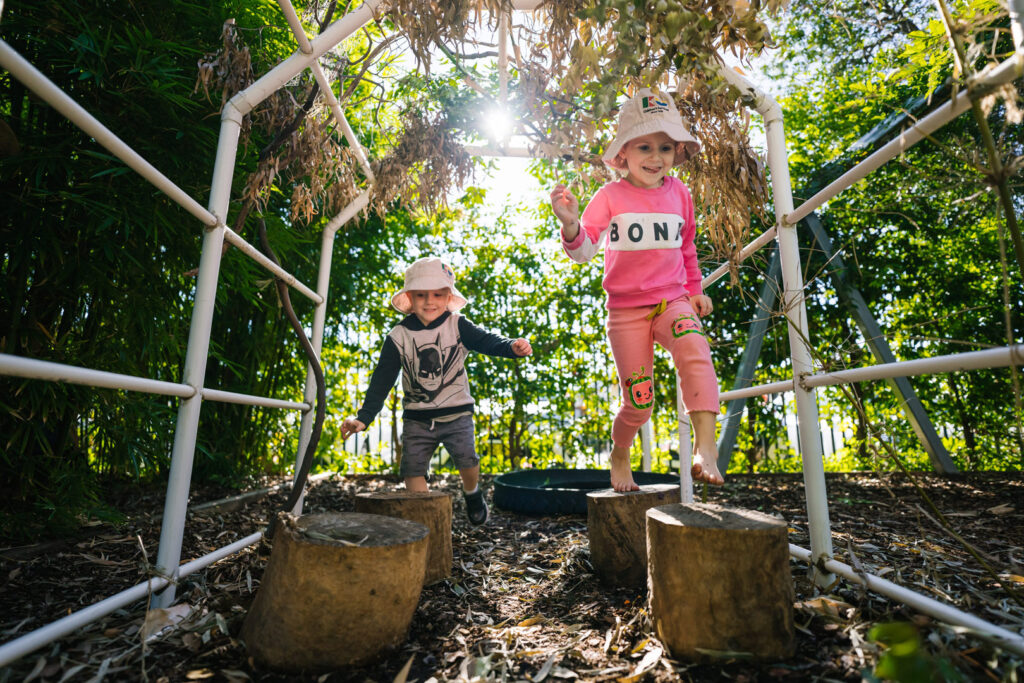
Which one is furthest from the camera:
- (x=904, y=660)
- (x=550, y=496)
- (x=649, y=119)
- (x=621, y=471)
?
(x=550, y=496)

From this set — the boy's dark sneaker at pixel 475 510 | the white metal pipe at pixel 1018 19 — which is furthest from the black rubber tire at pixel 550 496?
the white metal pipe at pixel 1018 19

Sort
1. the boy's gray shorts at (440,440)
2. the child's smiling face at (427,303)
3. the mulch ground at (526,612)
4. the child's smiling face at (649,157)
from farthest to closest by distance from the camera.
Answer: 1. the child's smiling face at (427,303)
2. the boy's gray shorts at (440,440)
3. the child's smiling face at (649,157)
4. the mulch ground at (526,612)

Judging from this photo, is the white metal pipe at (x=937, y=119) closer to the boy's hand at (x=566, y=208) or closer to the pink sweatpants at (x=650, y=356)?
the pink sweatpants at (x=650, y=356)

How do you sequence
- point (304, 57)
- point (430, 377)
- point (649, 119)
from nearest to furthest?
1. point (304, 57)
2. point (649, 119)
3. point (430, 377)

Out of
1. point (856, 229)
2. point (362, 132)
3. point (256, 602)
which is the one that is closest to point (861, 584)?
point (256, 602)

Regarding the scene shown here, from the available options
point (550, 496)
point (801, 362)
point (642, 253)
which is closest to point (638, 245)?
point (642, 253)

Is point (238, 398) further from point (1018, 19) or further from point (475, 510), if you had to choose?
point (1018, 19)

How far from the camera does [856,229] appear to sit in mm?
3914

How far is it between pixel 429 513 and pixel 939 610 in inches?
49.3

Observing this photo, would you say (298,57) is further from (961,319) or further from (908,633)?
(961,319)

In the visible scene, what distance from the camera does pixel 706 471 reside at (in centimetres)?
139

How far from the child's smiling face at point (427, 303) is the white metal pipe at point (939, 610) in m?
1.66

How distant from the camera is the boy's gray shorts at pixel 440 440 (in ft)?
7.38

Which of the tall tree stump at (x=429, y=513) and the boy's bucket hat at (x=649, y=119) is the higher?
the boy's bucket hat at (x=649, y=119)
